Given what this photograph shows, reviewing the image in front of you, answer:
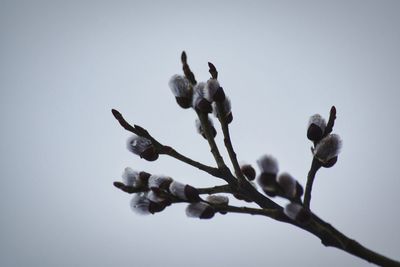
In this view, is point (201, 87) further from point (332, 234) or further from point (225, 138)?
point (332, 234)

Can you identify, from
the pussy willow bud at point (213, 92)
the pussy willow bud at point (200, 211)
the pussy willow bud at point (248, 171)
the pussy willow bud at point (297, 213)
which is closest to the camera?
the pussy willow bud at point (297, 213)

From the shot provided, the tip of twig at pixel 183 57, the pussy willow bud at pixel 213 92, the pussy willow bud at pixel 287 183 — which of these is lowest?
the pussy willow bud at pixel 287 183

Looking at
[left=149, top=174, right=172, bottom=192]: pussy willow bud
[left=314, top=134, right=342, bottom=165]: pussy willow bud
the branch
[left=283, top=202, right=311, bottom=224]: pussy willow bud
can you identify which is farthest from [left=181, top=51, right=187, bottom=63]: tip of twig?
[left=283, top=202, right=311, bottom=224]: pussy willow bud

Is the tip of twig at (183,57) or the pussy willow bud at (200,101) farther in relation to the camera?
the tip of twig at (183,57)

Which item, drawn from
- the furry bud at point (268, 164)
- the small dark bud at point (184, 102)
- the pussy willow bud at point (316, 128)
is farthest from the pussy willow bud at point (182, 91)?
the furry bud at point (268, 164)

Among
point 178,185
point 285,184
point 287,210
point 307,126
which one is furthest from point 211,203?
point 307,126

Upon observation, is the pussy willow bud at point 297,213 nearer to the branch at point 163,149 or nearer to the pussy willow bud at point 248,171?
the branch at point 163,149
